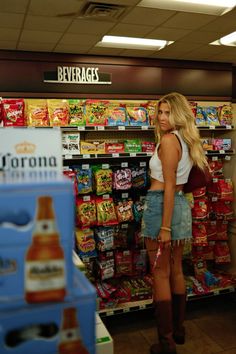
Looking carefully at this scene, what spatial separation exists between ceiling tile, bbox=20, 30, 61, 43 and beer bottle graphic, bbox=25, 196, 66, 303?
2503mm

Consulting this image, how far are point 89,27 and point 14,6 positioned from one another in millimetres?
698

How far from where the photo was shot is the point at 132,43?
3615 millimetres

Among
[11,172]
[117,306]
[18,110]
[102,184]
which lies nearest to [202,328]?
[117,306]

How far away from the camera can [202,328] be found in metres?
3.51

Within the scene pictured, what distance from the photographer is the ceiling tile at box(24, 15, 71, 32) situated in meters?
2.77

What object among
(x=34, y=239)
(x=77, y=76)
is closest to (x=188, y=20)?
(x=77, y=76)

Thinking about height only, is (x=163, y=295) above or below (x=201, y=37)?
below

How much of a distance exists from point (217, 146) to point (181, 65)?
3.64ft

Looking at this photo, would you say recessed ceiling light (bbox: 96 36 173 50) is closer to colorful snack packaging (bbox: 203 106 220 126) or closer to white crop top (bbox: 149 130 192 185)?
colorful snack packaging (bbox: 203 106 220 126)

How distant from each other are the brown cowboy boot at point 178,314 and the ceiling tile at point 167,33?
7.53ft

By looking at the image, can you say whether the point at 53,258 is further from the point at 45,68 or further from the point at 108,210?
the point at 45,68

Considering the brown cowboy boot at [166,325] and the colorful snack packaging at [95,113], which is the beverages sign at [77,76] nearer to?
the colorful snack packaging at [95,113]

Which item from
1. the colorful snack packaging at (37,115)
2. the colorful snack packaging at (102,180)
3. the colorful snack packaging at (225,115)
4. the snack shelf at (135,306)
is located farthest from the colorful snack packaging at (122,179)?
the colorful snack packaging at (225,115)

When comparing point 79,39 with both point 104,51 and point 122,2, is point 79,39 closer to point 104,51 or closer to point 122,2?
point 104,51
